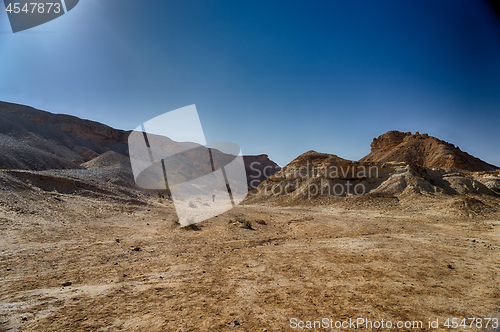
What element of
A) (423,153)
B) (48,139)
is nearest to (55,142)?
(48,139)

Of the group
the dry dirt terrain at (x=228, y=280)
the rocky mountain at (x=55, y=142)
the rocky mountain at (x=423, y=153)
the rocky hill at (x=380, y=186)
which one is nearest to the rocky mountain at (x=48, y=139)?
the rocky mountain at (x=55, y=142)

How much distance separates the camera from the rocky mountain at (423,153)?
56188 mm

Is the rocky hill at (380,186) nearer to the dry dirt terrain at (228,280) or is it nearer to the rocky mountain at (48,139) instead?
the dry dirt terrain at (228,280)

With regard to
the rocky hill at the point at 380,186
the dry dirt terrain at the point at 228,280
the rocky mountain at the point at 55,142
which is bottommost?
the dry dirt terrain at the point at 228,280

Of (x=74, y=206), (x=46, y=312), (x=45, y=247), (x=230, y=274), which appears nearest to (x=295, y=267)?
(x=230, y=274)

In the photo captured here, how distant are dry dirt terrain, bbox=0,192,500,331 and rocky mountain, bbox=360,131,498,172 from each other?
2299 inches

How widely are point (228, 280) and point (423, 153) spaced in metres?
75.5

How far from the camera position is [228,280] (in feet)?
16.5

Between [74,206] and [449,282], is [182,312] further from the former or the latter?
[74,206]

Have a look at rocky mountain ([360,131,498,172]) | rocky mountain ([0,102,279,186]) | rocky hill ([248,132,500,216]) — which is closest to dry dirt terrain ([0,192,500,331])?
rocky hill ([248,132,500,216])

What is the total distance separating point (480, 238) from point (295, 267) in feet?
30.1

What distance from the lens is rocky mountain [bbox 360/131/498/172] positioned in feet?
184

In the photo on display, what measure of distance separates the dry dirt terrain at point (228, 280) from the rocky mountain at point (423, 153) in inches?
2299

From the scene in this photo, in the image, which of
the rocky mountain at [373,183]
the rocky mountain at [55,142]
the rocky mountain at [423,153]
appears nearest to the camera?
the rocky mountain at [373,183]
